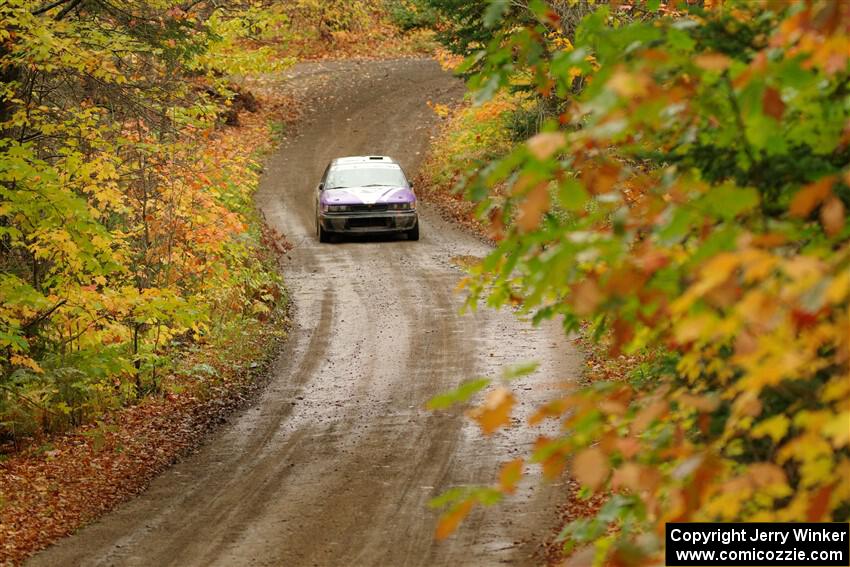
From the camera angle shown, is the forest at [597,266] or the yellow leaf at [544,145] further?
the forest at [597,266]

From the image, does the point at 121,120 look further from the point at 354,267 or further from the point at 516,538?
the point at 516,538

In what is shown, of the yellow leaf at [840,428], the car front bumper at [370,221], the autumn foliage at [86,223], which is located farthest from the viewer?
the car front bumper at [370,221]

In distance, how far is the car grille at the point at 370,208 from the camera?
74.9 feet

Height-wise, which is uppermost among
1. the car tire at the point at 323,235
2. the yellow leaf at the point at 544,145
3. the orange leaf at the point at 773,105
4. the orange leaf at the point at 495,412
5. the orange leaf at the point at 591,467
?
the orange leaf at the point at 773,105

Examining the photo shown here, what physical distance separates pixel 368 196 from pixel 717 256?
67.2ft

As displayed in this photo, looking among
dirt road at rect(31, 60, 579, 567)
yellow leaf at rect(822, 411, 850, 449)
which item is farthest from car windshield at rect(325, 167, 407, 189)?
yellow leaf at rect(822, 411, 850, 449)

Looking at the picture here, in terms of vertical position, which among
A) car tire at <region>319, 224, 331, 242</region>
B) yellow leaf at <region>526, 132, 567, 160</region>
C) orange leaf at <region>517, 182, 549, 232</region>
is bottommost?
car tire at <region>319, 224, 331, 242</region>

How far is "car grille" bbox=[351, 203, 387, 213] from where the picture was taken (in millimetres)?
22844

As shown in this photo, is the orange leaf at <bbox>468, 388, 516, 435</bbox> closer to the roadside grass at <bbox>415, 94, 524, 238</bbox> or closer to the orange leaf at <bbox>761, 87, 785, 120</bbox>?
the orange leaf at <bbox>761, 87, 785, 120</bbox>

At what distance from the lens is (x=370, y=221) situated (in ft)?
75.7

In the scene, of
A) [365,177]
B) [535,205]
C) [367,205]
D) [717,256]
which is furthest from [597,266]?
[365,177]

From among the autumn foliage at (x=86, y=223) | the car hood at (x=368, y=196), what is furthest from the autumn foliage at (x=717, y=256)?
the car hood at (x=368, y=196)

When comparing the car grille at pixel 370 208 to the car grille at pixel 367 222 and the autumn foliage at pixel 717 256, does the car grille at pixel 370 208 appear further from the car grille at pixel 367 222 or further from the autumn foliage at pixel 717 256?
the autumn foliage at pixel 717 256

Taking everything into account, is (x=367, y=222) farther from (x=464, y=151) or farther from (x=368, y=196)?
(x=464, y=151)
